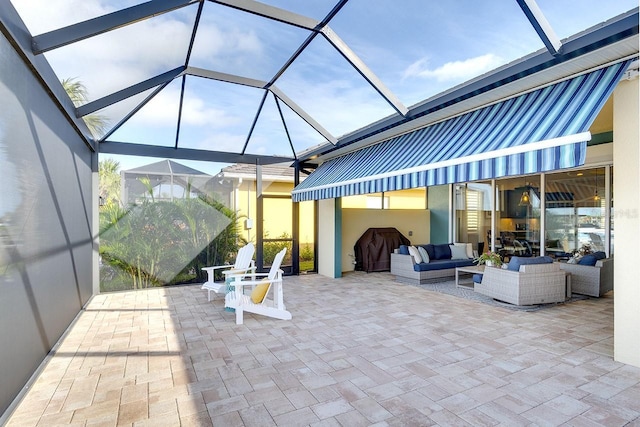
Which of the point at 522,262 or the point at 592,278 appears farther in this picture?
the point at 592,278

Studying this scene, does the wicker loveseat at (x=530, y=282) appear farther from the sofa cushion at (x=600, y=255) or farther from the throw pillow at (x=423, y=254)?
the throw pillow at (x=423, y=254)

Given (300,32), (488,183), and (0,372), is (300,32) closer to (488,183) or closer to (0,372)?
(0,372)

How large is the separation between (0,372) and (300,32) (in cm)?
556

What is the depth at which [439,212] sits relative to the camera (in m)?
12.9

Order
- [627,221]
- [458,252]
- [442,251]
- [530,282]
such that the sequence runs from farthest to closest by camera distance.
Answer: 1. [458,252]
2. [442,251]
3. [530,282]
4. [627,221]

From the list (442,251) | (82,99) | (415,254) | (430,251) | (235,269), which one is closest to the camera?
(82,99)

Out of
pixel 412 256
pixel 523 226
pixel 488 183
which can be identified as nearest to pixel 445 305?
pixel 412 256

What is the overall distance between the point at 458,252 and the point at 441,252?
0.61 m

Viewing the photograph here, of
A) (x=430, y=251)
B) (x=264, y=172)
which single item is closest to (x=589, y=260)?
(x=430, y=251)

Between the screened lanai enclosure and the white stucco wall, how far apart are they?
434mm

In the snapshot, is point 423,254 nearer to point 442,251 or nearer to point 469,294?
point 442,251

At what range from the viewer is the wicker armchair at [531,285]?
675cm

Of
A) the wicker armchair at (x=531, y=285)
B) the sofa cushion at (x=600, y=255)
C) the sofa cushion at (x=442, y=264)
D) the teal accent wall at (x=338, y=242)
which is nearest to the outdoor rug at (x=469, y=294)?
the wicker armchair at (x=531, y=285)

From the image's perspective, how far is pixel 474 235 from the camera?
12055mm
